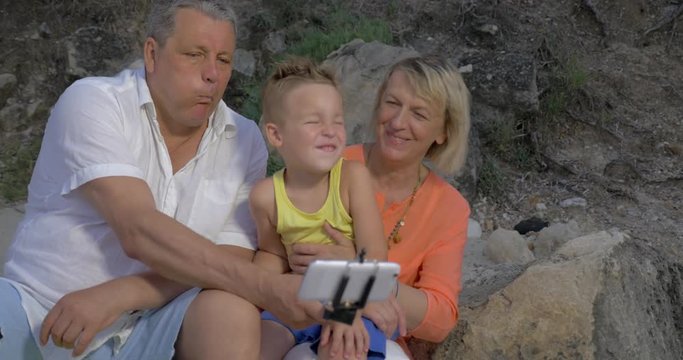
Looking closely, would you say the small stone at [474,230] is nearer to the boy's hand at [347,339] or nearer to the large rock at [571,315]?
the large rock at [571,315]

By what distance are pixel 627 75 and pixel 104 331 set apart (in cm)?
505

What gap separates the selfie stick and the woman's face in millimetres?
907

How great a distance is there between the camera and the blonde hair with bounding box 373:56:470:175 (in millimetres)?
2871

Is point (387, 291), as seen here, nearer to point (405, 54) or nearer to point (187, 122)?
point (187, 122)

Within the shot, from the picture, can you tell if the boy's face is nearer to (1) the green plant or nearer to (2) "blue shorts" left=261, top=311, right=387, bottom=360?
(2) "blue shorts" left=261, top=311, right=387, bottom=360

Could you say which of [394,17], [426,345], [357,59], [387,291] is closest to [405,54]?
[357,59]

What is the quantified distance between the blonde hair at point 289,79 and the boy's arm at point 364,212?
279 millimetres

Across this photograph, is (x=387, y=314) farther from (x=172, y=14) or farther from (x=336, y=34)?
(x=336, y=34)

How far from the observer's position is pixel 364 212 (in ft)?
8.93

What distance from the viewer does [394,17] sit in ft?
23.4

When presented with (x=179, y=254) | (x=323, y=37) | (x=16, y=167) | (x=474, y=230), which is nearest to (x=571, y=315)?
(x=179, y=254)

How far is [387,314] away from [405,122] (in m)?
0.66

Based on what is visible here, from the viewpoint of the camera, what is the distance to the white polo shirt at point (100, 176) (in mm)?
2756

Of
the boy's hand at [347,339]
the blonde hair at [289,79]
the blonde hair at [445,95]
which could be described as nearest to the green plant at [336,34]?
the blonde hair at [445,95]
